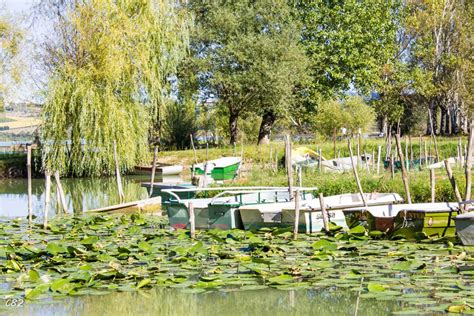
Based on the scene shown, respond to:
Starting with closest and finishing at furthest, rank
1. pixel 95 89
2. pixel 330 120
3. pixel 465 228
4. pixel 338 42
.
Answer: pixel 465 228, pixel 95 89, pixel 338 42, pixel 330 120

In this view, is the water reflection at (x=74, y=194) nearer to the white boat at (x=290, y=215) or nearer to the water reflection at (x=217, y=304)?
the white boat at (x=290, y=215)

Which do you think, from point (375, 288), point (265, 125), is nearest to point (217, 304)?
point (375, 288)

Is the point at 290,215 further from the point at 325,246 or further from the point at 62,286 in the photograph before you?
the point at 62,286

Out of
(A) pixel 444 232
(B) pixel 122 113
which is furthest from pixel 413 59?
(A) pixel 444 232

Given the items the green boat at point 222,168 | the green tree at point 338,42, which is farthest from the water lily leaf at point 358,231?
the green tree at point 338,42

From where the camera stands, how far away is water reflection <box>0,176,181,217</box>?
25859mm

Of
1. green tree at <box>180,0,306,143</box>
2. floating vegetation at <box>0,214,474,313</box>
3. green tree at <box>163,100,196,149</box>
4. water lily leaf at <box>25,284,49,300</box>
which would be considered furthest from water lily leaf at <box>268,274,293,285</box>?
green tree at <box>163,100,196,149</box>

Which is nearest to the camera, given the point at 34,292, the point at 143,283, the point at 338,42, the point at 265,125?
the point at 34,292

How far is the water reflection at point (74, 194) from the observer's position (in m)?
25.9

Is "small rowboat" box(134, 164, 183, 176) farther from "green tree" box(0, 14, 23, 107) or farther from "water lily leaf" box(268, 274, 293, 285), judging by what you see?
"water lily leaf" box(268, 274, 293, 285)

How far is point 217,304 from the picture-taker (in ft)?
36.7

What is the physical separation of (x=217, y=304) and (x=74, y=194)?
20.4 meters

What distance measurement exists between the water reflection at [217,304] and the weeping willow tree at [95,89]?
63.2ft

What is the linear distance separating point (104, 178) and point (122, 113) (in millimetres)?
7789
